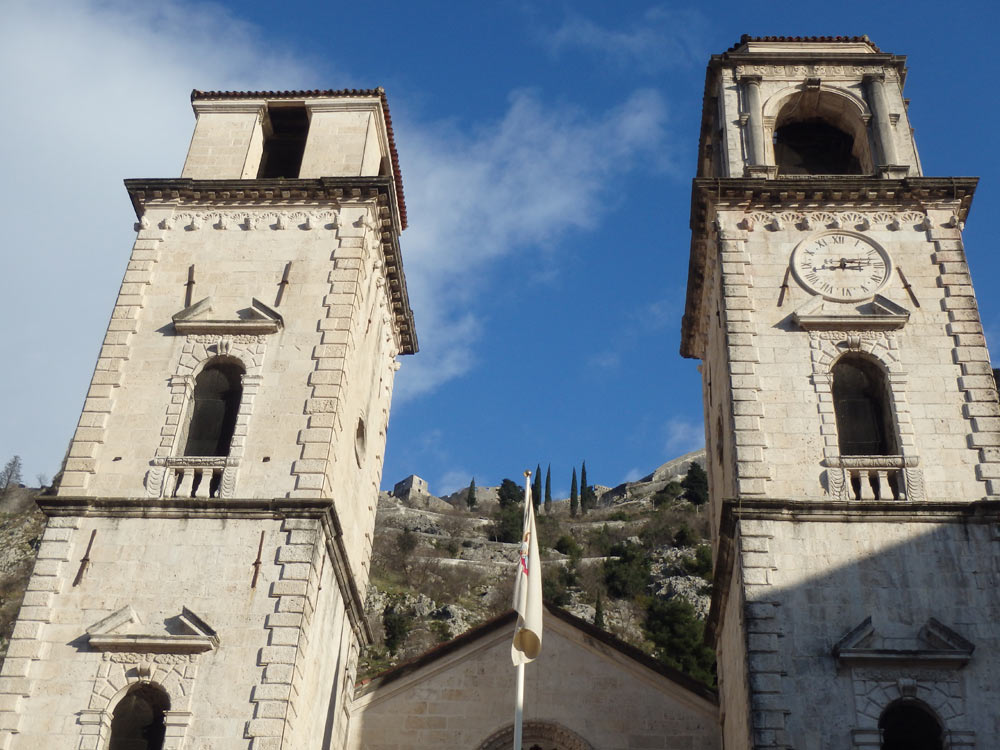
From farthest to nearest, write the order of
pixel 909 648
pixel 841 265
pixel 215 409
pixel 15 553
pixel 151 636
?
pixel 15 553 → pixel 841 265 → pixel 215 409 → pixel 151 636 → pixel 909 648

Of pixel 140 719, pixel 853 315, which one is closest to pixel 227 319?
pixel 140 719

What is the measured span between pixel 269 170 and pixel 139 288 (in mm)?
4397

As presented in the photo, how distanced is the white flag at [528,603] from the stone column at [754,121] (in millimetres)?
8822

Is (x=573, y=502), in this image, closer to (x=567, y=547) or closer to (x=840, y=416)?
(x=567, y=547)

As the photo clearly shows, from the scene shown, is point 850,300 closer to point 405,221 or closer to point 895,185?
point 895,185

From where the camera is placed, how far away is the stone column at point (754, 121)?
71.4 ft

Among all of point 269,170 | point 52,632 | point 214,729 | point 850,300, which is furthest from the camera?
point 269,170

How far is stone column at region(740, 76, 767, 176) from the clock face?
1963 millimetres

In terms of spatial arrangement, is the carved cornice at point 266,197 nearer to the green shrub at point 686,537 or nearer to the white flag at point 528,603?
the white flag at point 528,603

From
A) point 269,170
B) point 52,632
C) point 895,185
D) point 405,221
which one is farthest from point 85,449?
point 895,185

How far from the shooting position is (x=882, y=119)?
2219cm

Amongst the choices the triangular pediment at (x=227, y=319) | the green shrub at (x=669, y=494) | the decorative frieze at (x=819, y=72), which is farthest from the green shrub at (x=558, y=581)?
the triangular pediment at (x=227, y=319)

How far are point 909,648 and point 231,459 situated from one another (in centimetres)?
980

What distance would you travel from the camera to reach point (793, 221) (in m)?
20.7
